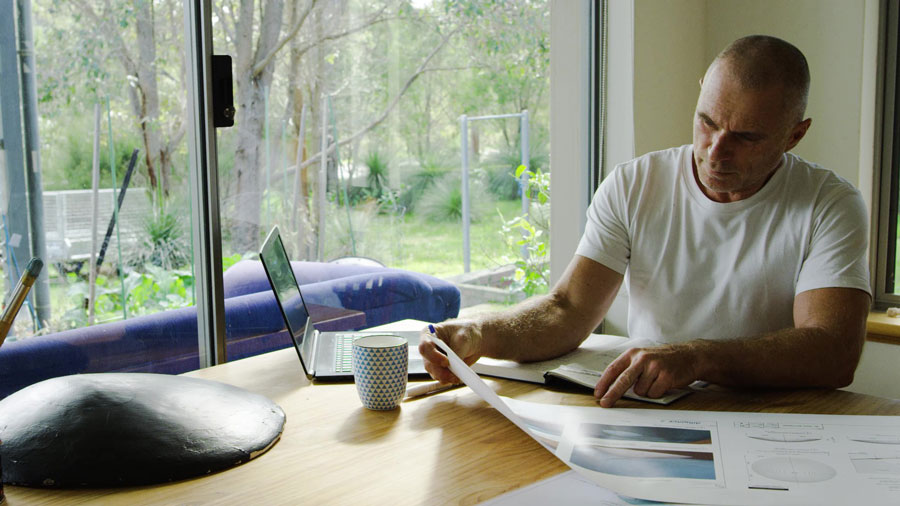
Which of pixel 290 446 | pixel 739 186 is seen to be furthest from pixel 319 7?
pixel 290 446

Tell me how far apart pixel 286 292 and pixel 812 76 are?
2.18 metres

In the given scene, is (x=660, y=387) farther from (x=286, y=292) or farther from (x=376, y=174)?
(x=376, y=174)

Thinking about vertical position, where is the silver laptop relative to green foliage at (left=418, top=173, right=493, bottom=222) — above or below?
below

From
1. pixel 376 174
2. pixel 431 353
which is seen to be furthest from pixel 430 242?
pixel 431 353

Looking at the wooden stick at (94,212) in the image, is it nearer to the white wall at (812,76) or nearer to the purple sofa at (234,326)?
the purple sofa at (234,326)

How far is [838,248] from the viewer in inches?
56.1

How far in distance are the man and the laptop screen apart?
26 cm

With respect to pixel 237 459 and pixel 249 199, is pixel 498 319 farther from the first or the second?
pixel 249 199

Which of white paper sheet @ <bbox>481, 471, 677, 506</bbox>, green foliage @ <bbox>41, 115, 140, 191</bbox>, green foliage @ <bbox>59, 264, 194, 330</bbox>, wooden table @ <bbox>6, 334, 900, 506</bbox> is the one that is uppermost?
green foliage @ <bbox>41, 115, 140, 191</bbox>

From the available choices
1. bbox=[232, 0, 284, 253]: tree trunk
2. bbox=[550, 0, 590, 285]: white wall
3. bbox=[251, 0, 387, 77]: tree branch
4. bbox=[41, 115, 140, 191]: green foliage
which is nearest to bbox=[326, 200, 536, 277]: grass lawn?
bbox=[550, 0, 590, 285]: white wall

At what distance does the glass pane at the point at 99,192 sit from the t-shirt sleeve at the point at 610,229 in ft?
2.94

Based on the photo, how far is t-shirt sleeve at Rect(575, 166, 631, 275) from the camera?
168 centimetres

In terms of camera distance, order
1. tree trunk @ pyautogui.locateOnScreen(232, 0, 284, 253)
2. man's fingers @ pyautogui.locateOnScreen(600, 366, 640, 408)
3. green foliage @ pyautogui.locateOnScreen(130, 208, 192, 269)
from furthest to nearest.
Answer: tree trunk @ pyautogui.locateOnScreen(232, 0, 284, 253), green foliage @ pyautogui.locateOnScreen(130, 208, 192, 269), man's fingers @ pyautogui.locateOnScreen(600, 366, 640, 408)

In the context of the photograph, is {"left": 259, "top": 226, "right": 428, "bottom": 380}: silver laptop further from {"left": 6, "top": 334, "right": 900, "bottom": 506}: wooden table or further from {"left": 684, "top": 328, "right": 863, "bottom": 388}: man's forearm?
{"left": 684, "top": 328, "right": 863, "bottom": 388}: man's forearm
